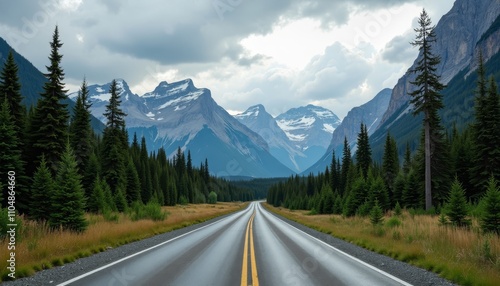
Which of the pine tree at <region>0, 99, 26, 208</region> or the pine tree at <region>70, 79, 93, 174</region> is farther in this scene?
the pine tree at <region>70, 79, 93, 174</region>

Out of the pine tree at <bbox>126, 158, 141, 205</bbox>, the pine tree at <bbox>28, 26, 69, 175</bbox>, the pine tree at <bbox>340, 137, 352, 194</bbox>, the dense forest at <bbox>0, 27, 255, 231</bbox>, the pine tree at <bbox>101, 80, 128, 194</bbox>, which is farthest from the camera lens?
the pine tree at <bbox>340, 137, 352, 194</bbox>

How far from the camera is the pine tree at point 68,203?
1816 centimetres

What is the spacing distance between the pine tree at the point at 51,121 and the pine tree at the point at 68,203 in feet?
46.1

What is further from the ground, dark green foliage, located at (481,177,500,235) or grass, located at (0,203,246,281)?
dark green foliage, located at (481,177,500,235)

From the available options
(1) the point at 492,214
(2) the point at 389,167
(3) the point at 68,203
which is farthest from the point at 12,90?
(2) the point at 389,167

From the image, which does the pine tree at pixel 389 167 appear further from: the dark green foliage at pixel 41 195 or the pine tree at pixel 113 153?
the dark green foliage at pixel 41 195

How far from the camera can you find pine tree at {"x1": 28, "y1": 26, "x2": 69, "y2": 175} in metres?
31.8

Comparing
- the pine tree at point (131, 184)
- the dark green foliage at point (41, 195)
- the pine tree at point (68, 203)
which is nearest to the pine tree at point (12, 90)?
the dark green foliage at point (41, 195)

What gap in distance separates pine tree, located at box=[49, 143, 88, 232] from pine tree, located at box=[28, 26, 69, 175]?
46.1 ft

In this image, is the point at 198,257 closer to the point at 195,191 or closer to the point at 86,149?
the point at 86,149

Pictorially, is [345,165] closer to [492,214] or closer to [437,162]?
[437,162]

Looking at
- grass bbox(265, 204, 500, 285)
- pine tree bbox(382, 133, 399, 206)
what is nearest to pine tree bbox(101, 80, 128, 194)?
grass bbox(265, 204, 500, 285)

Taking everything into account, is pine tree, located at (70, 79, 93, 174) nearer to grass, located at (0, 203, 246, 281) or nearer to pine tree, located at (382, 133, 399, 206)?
grass, located at (0, 203, 246, 281)

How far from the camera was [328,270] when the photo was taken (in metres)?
10.4
